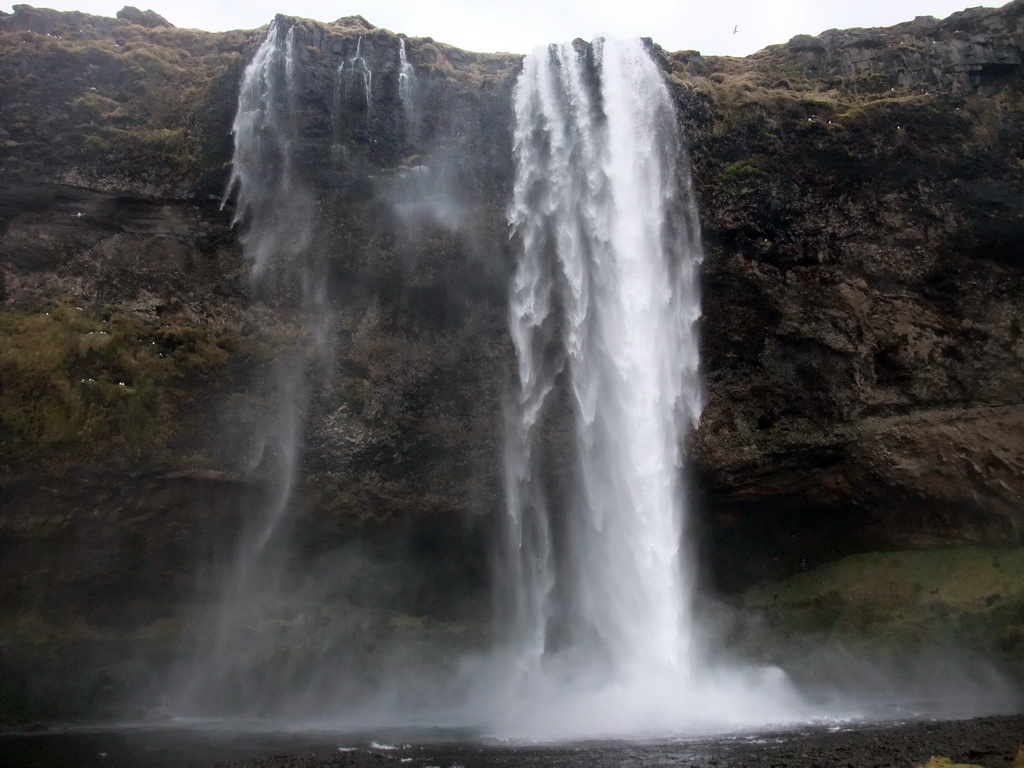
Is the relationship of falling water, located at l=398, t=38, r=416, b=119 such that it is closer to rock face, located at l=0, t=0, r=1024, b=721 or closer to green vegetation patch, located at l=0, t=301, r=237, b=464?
rock face, located at l=0, t=0, r=1024, b=721

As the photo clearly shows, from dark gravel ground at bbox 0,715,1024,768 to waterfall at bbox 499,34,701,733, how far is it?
4.89m

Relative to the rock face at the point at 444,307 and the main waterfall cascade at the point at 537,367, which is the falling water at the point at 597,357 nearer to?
the main waterfall cascade at the point at 537,367

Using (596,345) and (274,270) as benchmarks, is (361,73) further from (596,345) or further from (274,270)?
(596,345)

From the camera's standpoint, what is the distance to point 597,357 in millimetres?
19641

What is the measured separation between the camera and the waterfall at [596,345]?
19.1 m

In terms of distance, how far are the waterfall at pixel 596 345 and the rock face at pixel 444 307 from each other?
65 centimetres

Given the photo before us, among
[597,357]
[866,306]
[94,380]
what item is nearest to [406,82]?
[597,357]

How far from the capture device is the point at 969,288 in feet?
64.3

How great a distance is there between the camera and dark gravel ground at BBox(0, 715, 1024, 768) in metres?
12.2

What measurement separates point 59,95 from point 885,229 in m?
19.5

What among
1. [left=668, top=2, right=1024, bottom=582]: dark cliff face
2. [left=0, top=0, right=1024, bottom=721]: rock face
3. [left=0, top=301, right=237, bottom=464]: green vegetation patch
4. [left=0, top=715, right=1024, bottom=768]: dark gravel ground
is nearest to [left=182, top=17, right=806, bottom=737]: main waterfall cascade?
[left=0, top=0, right=1024, bottom=721]: rock face

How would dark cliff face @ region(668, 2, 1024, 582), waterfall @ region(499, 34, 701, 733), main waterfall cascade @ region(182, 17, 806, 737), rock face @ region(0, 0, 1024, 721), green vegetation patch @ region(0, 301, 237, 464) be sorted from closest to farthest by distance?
green vegetation patch @ region(0, 301, 237, 464), rock face @ region(0, 0, 1024, 721), main waterfall cascade @ region(182, 17, 806, 737), waterfall @ region(499, 34, 701, 733), dark cliff face @ region(668, 2, 1024, 582)

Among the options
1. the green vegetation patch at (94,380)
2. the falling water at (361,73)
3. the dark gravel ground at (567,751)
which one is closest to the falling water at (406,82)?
the falling water at (361,73)

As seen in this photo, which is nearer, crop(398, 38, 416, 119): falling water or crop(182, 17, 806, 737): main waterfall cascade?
crop(182, 17, 806, 737): main waterfall cascade
